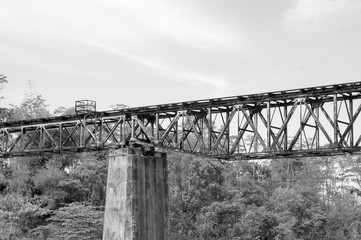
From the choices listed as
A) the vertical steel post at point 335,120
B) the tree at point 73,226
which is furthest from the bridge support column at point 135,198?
the tree at point 73,226

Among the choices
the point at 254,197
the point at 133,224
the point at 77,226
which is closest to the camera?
the point at 133,224

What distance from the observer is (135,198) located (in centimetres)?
2583

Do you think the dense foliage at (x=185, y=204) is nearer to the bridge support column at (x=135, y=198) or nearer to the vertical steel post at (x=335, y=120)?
the bridge support column at (x=135, y=198)

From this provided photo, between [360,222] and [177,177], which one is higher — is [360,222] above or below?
below

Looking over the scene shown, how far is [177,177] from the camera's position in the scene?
5488 centimetres

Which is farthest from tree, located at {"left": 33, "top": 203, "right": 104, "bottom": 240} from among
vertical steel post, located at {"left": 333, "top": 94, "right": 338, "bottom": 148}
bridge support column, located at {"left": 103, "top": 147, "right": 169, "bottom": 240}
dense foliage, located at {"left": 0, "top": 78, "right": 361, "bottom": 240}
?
vertical steel post, located at {"left": 333, "top": 94, "right": 338, "bottom": 148}

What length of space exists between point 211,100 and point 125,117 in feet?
17.3

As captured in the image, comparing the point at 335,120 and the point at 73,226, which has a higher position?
the point at 335,120

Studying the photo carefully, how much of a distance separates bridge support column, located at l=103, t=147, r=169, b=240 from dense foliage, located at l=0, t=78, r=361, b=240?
18.9m

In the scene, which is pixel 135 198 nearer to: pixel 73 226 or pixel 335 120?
pixel 335 120

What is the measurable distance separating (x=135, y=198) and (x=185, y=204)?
28605mm

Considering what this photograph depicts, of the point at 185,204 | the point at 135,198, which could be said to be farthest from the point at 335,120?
the point at 185,204

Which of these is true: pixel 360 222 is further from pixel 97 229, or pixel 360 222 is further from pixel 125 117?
pixel 125 117

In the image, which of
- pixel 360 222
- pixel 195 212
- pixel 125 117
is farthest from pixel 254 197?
pixel 125 117
